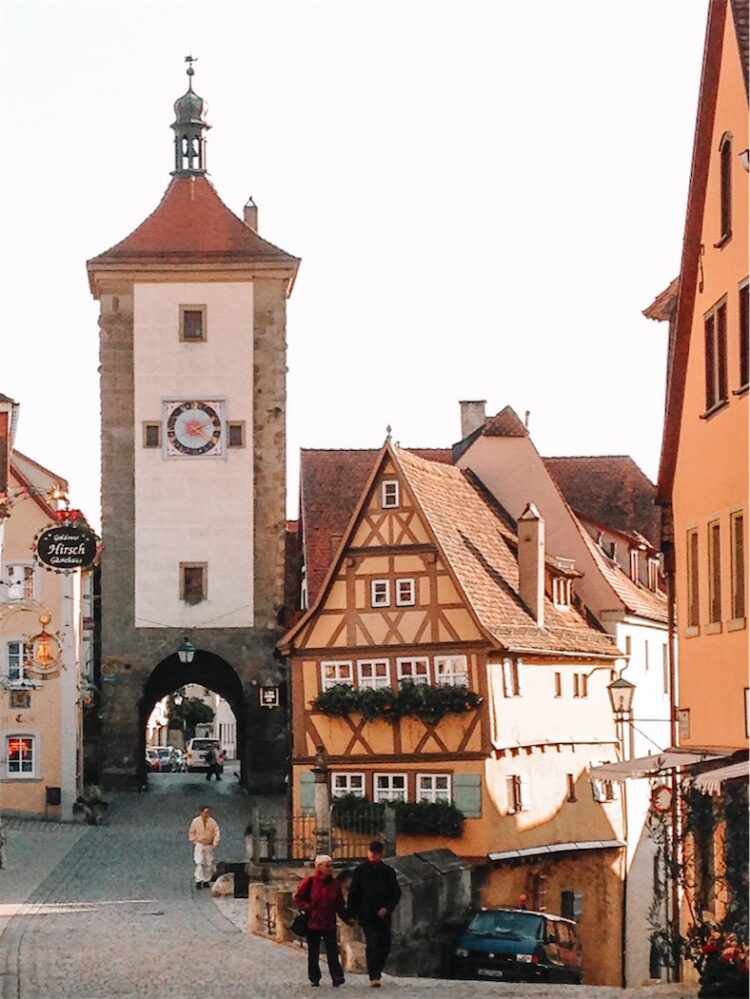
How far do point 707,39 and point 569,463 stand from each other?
37.4 metres

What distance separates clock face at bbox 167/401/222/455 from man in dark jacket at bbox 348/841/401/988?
3962 centimetres

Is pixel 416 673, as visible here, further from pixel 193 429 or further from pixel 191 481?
pixel 193 429

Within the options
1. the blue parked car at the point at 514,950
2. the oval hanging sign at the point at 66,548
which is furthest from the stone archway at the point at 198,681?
the blue parked car at the point at 514,950

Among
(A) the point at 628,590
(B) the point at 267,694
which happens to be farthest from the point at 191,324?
(A) the point at 628,590

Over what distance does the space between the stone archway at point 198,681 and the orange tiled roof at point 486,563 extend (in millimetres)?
13021

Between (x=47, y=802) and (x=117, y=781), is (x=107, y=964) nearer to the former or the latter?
(x=47, y=802)

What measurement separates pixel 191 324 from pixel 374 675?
19.6 m

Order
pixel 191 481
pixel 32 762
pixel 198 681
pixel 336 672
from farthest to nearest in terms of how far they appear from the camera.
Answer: pixel 198 681 → pixel 191 481 → pixel 32 762 → pixel 336 672

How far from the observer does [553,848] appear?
1743 inches

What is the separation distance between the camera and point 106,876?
130ft

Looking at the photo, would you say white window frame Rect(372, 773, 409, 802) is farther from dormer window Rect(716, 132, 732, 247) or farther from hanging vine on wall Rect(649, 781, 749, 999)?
dormer window Rect(716, 132, 732, 247)

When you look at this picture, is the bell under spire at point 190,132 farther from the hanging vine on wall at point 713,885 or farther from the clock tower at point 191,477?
the hanging vine on wall at point 713,885

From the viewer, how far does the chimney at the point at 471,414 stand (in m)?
63.5

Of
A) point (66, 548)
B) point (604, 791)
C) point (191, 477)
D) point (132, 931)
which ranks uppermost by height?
point (191, 477)
